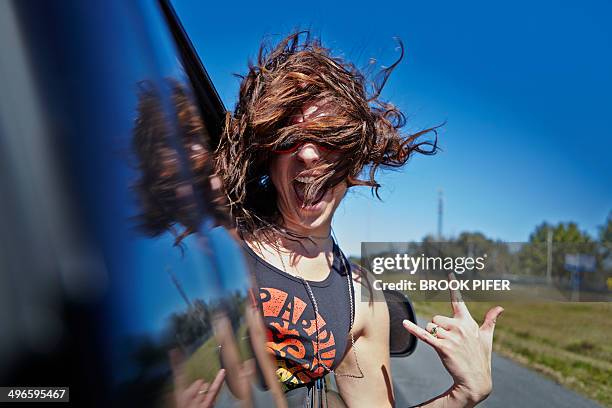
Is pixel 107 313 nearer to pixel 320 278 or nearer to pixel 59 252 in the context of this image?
pixel 59 252

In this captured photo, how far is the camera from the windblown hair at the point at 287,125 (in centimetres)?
169

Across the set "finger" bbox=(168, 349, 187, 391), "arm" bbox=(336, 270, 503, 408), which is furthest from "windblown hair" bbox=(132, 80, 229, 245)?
"arm" bbox=(336, 270, 503, 408)

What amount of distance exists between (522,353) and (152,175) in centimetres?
1040

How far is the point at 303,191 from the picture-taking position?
69.4 inches

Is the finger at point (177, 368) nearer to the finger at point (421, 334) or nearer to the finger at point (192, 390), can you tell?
the finger at point (192, 390)

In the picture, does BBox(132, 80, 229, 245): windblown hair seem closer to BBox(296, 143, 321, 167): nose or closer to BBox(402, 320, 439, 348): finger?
BBox(296, 143, 321, 167): nose

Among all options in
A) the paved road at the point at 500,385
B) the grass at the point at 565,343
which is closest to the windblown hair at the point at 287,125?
the grass at the point at 565,343

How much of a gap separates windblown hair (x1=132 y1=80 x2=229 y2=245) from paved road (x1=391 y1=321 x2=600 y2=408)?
11.1 ft

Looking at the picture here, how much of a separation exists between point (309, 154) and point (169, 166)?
89cm

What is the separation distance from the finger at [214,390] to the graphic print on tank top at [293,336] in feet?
2.47

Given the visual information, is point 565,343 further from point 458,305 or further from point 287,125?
point 287,125

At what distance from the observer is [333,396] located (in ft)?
6.71


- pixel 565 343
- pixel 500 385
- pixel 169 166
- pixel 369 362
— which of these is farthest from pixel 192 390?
pixel 565 343

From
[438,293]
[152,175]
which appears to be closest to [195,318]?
[152,175]
